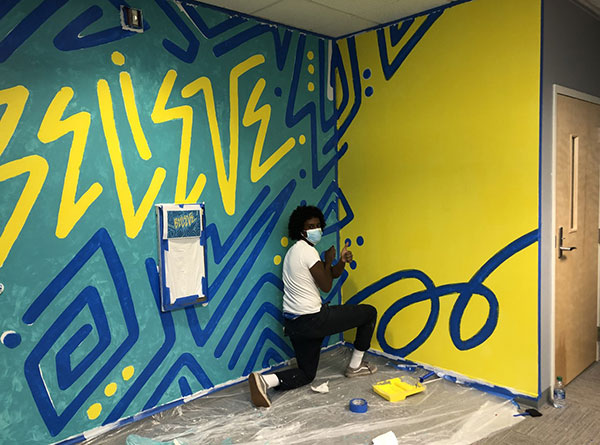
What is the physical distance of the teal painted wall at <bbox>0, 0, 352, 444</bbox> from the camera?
2482 mm

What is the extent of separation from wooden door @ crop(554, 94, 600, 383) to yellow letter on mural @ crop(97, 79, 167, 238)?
2458mm

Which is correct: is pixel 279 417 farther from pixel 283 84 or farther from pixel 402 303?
pixel 283 84

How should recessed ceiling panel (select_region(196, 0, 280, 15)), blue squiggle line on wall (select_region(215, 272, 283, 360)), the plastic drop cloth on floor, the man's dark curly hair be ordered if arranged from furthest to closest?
1. the man's dark curly hair
2. blue squiggle line on wall (select_region(215, 272, 283, 360))
3. recessed ceiling panel (select_region(196, 0, 280, 15))
4. the plastic drop cloth on floor

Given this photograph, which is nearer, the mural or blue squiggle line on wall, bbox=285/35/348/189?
the mural

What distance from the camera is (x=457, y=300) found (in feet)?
11.0

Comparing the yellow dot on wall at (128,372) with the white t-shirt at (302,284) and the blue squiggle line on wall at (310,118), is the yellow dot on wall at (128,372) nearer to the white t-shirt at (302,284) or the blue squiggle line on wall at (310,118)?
the white t-shirt at (302,284)

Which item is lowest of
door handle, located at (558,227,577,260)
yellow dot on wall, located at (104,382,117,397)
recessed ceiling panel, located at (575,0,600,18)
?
yellow dot on wall, located at (104,382,117,397)

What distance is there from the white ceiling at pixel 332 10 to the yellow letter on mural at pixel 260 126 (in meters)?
0.46

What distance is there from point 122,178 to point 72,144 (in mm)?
318

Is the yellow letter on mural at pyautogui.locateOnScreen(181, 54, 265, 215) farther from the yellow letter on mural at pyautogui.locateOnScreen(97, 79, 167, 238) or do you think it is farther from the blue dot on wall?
the blue dot on wall

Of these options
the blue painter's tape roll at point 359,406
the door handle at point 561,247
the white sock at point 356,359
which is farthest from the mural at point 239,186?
the blue painter's tape roll at point 359,406

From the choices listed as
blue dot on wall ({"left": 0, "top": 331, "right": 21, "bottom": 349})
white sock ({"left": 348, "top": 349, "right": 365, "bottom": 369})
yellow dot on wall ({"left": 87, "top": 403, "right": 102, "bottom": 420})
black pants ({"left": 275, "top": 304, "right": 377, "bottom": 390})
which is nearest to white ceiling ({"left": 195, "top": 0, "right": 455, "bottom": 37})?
black pants ({"left": 275, "top": 304, "right": 377, "bottom": 390})

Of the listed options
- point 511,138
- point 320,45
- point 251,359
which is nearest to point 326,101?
point 320,45

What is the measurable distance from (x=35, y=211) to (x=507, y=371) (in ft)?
9.49
